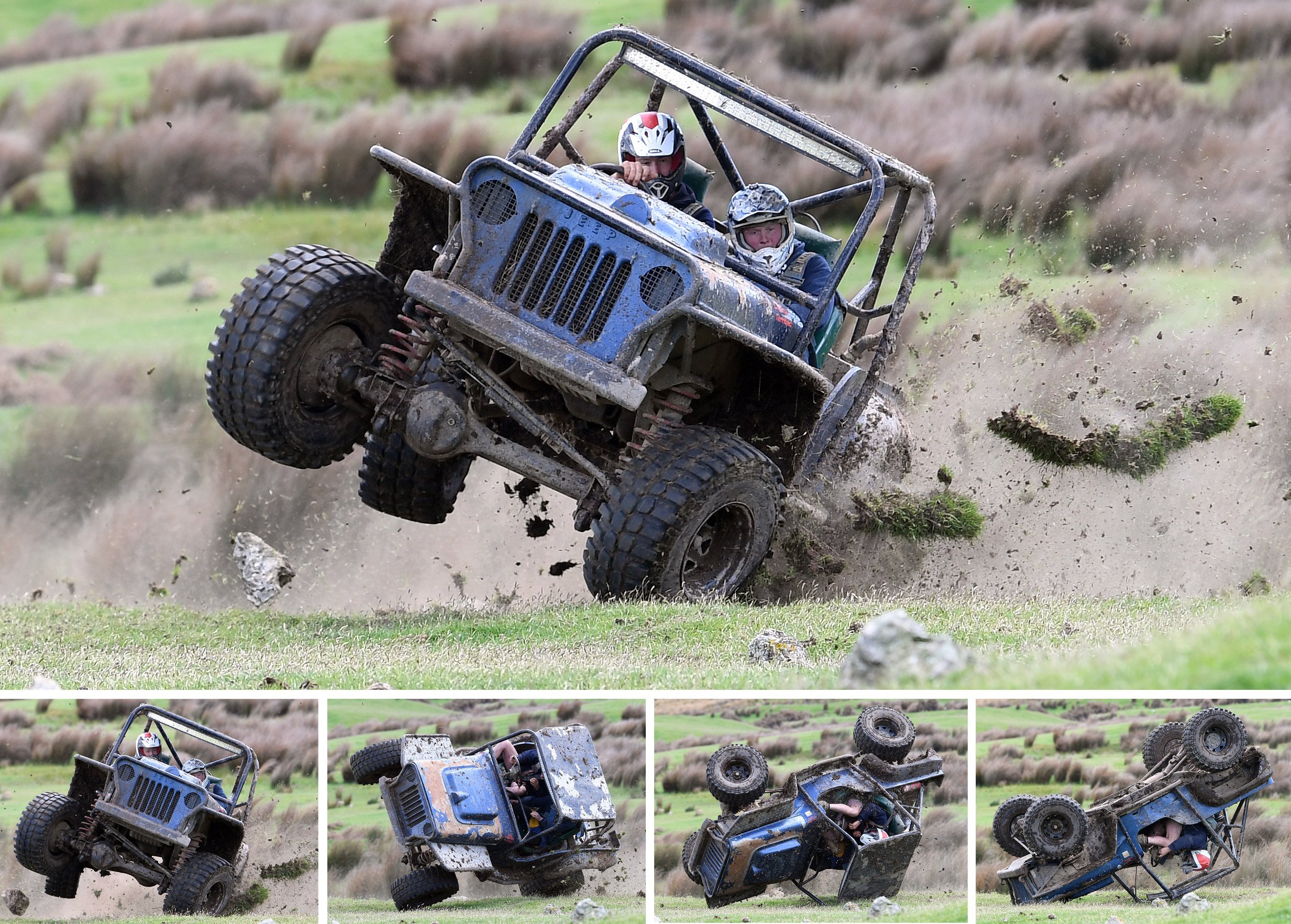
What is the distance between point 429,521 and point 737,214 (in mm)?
3017

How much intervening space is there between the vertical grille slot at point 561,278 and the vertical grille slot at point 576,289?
0.03m

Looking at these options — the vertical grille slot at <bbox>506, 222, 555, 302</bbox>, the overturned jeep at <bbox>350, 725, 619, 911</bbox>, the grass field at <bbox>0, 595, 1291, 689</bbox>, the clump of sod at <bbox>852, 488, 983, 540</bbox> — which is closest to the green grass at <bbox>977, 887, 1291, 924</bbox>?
the grass field at <bbox>0, 595, 1291, 689</bbox>

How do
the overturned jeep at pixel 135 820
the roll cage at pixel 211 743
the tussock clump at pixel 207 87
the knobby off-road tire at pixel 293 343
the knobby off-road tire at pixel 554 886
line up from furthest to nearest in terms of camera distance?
the tussock clump at pixel 207 87 < the knobby off-road tire at pixel 293 343 < the overturned jeep at pixel 135 820 < the roll cage at pixel 211 743 < the knobby off-road tire at pixel 554 886

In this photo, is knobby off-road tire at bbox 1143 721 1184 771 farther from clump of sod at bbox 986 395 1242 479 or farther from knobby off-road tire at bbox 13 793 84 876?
knobby off-road tire at bbox 13 793 84 876

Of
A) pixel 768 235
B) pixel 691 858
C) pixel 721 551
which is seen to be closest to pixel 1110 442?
pixel 768 235

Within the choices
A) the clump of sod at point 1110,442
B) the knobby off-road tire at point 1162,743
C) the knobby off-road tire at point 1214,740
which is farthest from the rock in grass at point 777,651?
the clump of sod at point 1110,442

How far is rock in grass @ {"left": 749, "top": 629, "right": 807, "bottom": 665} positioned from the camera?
9.84m

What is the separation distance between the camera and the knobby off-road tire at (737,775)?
944 cm

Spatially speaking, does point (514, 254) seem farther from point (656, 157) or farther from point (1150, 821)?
point (1150, 821)

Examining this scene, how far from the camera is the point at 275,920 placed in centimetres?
893

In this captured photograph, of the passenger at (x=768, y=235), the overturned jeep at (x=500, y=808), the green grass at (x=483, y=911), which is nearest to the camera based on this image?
the green grass at (x=483, y=911)

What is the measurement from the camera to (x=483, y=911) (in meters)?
9.24

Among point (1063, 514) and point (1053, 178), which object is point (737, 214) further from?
point (1053, 178)

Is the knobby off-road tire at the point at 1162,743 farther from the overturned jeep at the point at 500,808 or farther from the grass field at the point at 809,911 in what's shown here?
the overturned jeep at the point at 500,808
